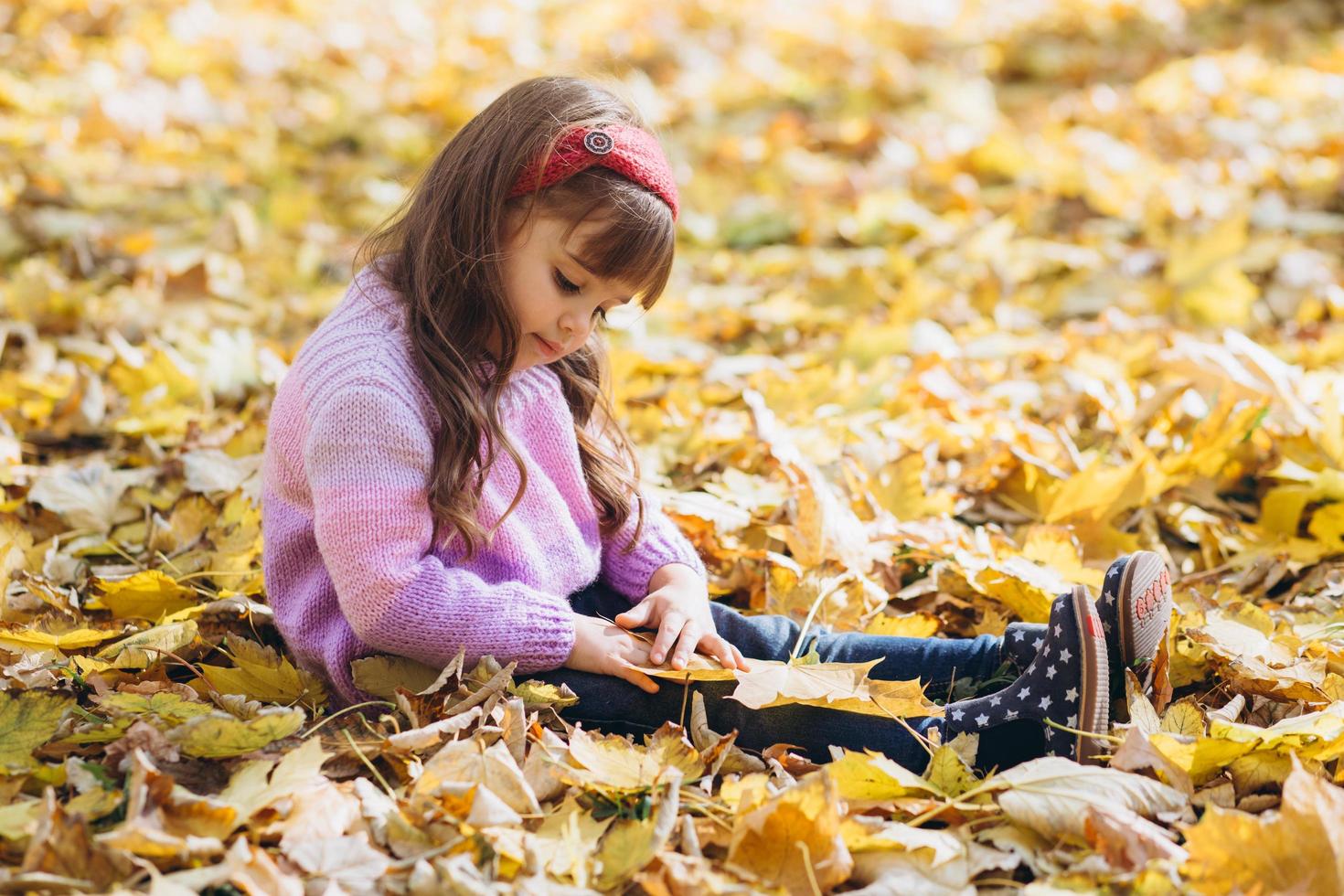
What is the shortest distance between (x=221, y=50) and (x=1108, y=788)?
4797 mm

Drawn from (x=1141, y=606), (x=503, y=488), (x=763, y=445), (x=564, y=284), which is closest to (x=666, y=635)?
(x=503, y=488)

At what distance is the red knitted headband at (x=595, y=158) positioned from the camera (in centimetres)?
155

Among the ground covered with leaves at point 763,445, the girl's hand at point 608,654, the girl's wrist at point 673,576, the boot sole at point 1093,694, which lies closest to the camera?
the ground covered with leaves at point 763,445

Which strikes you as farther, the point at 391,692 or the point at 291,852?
the point at 391,692

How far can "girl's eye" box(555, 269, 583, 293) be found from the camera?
1.58 meters

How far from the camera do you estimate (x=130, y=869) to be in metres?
1.20

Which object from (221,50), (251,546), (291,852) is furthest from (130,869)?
(221,50)

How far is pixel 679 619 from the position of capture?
167 centimetres

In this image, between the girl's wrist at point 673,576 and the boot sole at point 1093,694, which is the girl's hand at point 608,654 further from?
the boot sole at point 1093,694

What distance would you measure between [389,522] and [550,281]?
36cm

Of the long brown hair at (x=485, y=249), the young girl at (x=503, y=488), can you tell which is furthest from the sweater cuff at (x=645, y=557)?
the long brown hair at (x=485, y=249)

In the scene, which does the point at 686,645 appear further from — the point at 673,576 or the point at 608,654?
the point at 673,576

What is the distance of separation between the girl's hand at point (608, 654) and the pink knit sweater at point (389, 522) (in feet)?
0.07

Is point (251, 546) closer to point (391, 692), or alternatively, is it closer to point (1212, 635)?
point (391, 692)
